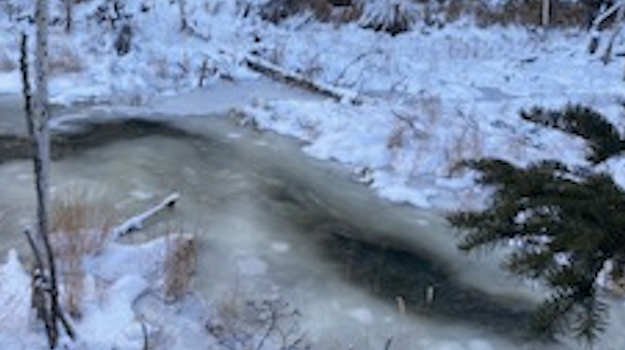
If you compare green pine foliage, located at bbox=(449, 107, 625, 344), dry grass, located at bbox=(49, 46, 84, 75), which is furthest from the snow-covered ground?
green pine foliage, located at bbox=(449, 107, 625, 344)

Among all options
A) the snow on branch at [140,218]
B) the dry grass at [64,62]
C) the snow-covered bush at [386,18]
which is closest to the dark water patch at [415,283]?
the snow on branch at [140,218]

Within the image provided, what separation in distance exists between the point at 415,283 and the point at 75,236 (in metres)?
2.22

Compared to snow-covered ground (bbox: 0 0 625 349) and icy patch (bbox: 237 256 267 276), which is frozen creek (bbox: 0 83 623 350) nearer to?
icy patch (bbox: 237 256 267 276)

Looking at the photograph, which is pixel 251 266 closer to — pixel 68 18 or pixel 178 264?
pixel 178 264

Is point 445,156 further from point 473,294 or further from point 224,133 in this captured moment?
point 473,294

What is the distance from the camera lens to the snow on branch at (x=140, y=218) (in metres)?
6.39

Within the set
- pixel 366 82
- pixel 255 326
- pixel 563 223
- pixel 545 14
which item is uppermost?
pixel 563 223

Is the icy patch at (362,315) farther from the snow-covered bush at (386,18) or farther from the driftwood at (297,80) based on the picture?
the snow-covered bush at (386,18)

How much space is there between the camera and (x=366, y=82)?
13133 mm

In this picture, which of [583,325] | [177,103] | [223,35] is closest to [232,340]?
[583,325]

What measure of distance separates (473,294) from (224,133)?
4.47m

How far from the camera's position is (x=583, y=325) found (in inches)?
105

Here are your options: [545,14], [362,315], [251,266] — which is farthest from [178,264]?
[545,14]

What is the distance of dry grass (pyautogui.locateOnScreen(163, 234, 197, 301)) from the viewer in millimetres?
5547
